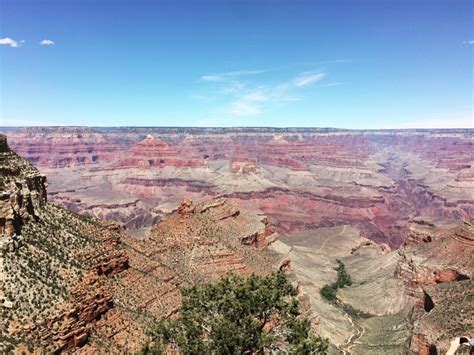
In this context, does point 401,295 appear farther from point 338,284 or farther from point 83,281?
point 83,281

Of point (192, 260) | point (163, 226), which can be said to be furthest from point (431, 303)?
point (163, 226)

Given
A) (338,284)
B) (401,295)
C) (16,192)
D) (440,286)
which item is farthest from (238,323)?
(338,284)

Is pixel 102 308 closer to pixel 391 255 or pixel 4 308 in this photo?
pixel 4 308

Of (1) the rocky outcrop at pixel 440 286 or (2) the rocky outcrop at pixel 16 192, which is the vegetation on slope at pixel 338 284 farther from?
(2) the rocky outcrop at pixel 16 192

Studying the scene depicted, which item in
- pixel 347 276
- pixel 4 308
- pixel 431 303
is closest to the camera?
pixel 4 308

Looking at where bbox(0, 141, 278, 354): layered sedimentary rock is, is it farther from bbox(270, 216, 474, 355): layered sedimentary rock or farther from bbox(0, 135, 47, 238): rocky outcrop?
bbox(270, 216, 474, 355): layered sedimentary rock

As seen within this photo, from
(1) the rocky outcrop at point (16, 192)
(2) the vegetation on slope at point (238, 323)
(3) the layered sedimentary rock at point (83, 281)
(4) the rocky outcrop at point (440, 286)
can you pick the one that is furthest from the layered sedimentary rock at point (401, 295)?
(1) the rocky outcrop at point (16, 192)

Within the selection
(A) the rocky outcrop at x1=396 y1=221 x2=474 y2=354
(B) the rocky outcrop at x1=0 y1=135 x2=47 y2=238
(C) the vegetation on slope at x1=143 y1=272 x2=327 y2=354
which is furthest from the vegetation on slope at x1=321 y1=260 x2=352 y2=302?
(B) the rocky outcrop at x1=0 y1=135 x2=47 y2=238
